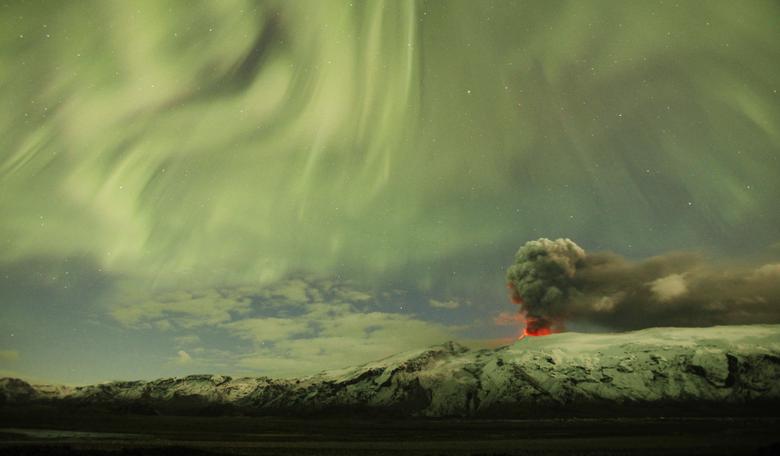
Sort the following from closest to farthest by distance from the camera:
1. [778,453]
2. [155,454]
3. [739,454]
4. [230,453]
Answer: [778,453]
[739,454]
[155,454]
[230,453]

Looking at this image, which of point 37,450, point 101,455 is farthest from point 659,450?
point 37,450

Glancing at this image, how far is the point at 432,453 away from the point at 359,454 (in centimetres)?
1380

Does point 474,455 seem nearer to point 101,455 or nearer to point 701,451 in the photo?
point 701,451

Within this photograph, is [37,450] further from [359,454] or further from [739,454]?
[739,454]

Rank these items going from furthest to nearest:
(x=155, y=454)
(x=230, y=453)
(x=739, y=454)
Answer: (x=230, y=453), (x=155, y=454), (x=739, y=454)

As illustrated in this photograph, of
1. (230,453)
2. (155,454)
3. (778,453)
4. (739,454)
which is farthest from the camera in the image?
(230,453)

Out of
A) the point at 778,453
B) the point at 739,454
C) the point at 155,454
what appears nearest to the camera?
the point at 778,453

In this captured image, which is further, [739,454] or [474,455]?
[474,455]

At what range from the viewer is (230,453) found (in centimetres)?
9444

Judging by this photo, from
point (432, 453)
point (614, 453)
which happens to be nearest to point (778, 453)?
point (614, 453)

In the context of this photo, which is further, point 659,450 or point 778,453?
point 659,450

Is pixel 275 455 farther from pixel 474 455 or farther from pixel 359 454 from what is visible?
pixel 474 455

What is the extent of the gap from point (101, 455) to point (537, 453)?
77101 mm

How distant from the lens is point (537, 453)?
96125mm
